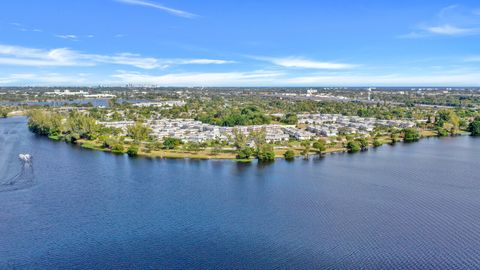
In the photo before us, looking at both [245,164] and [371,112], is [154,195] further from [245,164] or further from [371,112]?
[371,112]

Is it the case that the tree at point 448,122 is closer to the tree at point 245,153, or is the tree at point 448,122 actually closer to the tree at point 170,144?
the tree at point 245,153

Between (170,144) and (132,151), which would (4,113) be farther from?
(170,144)

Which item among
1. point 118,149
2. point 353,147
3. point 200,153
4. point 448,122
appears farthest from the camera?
point 448,122

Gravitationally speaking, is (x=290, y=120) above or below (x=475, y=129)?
above

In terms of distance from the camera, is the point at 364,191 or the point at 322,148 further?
the point at 322,148

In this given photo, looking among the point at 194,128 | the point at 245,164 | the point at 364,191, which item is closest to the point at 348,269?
the point at 364,191

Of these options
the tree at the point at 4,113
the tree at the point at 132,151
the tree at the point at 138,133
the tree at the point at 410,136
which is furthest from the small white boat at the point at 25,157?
the tree at the point at 4,113

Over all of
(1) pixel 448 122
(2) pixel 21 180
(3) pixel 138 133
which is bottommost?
(2) pixel 21 180

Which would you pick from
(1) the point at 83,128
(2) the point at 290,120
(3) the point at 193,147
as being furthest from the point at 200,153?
(2) the point at 290,120
